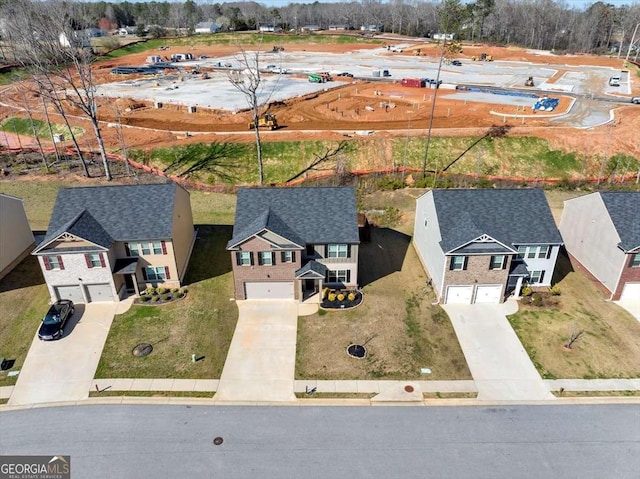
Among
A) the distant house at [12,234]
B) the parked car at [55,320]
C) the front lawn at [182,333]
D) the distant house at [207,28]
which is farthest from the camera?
the distant house at [207,28]

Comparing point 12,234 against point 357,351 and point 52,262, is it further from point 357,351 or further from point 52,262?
point 357,351

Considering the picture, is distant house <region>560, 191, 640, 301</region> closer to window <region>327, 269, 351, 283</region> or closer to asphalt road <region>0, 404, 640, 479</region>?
asphalt road <region>0, 404, 640, 479</region>

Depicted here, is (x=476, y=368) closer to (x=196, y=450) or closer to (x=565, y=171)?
(x=196, y=450)

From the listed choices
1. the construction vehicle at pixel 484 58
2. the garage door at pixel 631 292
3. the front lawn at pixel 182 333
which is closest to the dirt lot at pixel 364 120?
A: the garage door at pixel 631 292

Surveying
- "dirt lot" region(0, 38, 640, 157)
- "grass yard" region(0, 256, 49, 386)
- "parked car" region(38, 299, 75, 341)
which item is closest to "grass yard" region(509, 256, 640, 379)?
"parked car" region(38, 299, 75, 341)

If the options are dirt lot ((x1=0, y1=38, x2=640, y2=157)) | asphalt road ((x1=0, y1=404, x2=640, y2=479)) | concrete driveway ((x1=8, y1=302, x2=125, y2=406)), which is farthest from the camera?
dirt lot ((x1=0, y1=38, x2=640, y2=157))

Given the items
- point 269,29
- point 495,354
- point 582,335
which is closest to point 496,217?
point 582,335

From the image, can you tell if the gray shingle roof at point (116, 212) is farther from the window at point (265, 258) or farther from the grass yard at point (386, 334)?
the grass yard at point (386, 334)
